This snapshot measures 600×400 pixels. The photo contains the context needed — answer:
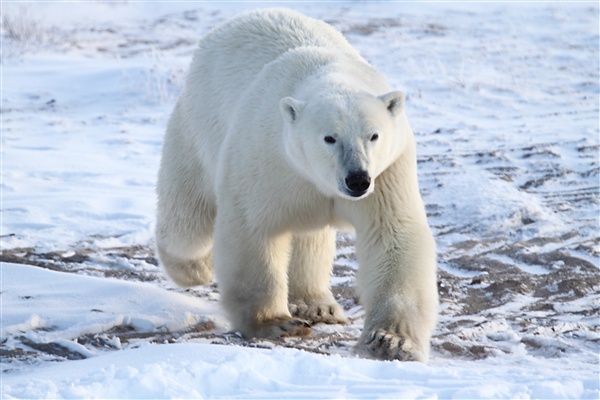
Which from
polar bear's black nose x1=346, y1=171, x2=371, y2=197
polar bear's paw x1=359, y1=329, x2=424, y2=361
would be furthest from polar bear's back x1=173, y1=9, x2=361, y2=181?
polar bear's paw x1=359, y1=329, x2=424, y2=361

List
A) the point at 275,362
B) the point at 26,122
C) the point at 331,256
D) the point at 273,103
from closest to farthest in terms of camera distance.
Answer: the point at 275,362, the point at 273,103, the point at 331,256, the point at 26,122

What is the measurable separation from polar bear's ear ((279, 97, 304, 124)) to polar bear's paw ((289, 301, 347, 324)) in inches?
42.6

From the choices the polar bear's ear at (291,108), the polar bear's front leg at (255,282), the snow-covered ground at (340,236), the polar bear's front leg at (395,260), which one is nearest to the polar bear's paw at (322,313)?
the snow-covered ground at (340,236)

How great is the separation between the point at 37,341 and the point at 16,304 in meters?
0.49

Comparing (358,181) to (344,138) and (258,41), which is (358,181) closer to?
(344,138)

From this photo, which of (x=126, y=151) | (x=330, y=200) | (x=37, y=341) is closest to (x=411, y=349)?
(x=330, y=200)

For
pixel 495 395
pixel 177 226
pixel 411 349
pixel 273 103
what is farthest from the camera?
pixel 177 226

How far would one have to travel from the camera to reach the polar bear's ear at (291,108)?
3.73 metres

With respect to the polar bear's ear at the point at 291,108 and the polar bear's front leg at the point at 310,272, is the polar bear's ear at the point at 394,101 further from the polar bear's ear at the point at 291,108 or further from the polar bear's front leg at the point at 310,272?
the polar bear's front leg at the point at 310,272

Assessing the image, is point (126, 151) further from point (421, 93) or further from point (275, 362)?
point (275, 362)

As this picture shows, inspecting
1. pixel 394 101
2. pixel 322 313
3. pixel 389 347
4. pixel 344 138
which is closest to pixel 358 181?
pixel 344 138

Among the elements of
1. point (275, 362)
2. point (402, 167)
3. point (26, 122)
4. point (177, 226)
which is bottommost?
point (26, 122)

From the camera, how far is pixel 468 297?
15.4 feet

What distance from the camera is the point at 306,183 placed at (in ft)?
12.8
